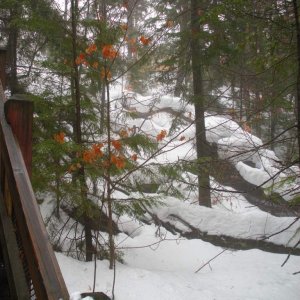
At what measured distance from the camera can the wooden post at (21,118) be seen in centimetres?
239

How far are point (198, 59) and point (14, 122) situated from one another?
880 cm

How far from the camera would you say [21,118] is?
2.46 meters

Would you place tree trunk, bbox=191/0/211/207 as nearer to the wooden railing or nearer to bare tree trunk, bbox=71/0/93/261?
bare tree trunk, bbox=71/0/93/261

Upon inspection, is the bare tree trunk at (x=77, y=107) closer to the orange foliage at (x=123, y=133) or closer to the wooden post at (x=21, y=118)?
the orange foliage at (x=123, y=133)

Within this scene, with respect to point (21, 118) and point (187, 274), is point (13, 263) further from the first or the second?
point (187, 274)

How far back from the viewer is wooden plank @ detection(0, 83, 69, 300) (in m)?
1.67

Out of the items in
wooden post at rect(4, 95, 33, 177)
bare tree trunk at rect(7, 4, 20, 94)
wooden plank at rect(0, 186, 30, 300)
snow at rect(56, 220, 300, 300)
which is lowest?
snow at rect(56, 220, 300, 300)

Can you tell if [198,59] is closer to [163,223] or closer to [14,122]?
[163,223]

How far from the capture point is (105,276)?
5.63 m

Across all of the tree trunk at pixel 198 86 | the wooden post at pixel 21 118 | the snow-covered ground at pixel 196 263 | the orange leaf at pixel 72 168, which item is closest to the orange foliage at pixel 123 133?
the snow-covered ground at pixel 196 263

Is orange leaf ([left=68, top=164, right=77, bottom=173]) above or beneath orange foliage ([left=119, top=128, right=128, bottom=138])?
beneath

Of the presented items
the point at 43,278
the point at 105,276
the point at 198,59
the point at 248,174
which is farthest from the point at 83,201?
the point at 248,174

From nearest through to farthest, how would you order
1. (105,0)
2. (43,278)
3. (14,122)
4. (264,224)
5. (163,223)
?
(43,278), (14,122), (105,0), (264,224), (163,223)

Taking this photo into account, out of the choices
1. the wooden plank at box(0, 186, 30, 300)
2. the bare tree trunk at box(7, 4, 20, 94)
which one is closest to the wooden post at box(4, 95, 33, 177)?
the wooden plank at box(0, 186, 30, 300)
